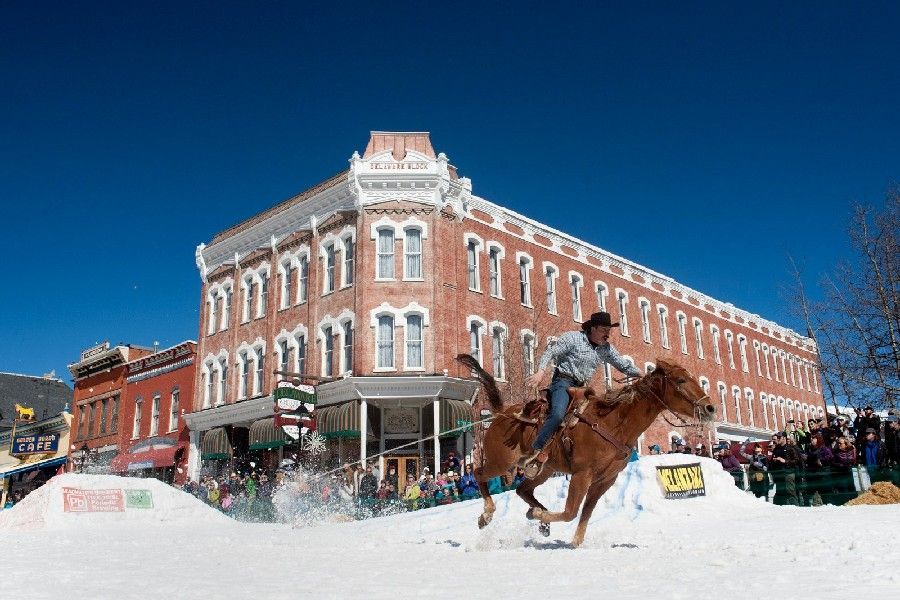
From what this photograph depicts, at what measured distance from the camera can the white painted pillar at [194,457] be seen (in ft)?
109

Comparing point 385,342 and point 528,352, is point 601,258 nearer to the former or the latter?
point 528,352

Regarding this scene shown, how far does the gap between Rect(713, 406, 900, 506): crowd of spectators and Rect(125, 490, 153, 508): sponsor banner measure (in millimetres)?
14589

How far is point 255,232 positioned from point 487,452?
86.9 feet

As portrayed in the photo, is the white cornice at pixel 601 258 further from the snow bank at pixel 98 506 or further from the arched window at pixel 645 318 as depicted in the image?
the snow bank at pixel 98 506

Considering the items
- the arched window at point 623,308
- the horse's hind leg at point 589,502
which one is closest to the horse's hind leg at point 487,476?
the horse's hind leg at point 589,502

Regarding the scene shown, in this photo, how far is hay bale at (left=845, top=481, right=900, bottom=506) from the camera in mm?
12430

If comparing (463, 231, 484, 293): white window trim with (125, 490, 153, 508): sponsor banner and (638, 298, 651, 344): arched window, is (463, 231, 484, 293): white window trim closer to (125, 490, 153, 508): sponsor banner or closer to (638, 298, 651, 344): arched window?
(638, 298, 651, 344): arched window

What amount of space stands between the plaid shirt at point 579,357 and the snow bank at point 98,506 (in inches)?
551

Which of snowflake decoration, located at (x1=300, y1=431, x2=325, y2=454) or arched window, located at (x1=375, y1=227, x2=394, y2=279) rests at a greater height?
arched window, located at (x1=375, y1=227, x2=394, y2=279)

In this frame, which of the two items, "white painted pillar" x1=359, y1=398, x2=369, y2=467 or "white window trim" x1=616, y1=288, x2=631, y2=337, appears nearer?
"white painted pillar" x1=359, y1=398, x2=369, y2=467

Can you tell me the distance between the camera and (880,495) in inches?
496

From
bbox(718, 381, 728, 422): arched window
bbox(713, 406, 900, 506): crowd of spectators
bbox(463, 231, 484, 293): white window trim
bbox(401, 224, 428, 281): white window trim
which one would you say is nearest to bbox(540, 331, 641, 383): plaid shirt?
bbox(713, 406, 900, 506): crowd of spectators

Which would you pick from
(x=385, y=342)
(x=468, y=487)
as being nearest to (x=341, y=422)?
(x=385, y=342)

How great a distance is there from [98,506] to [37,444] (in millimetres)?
32709
